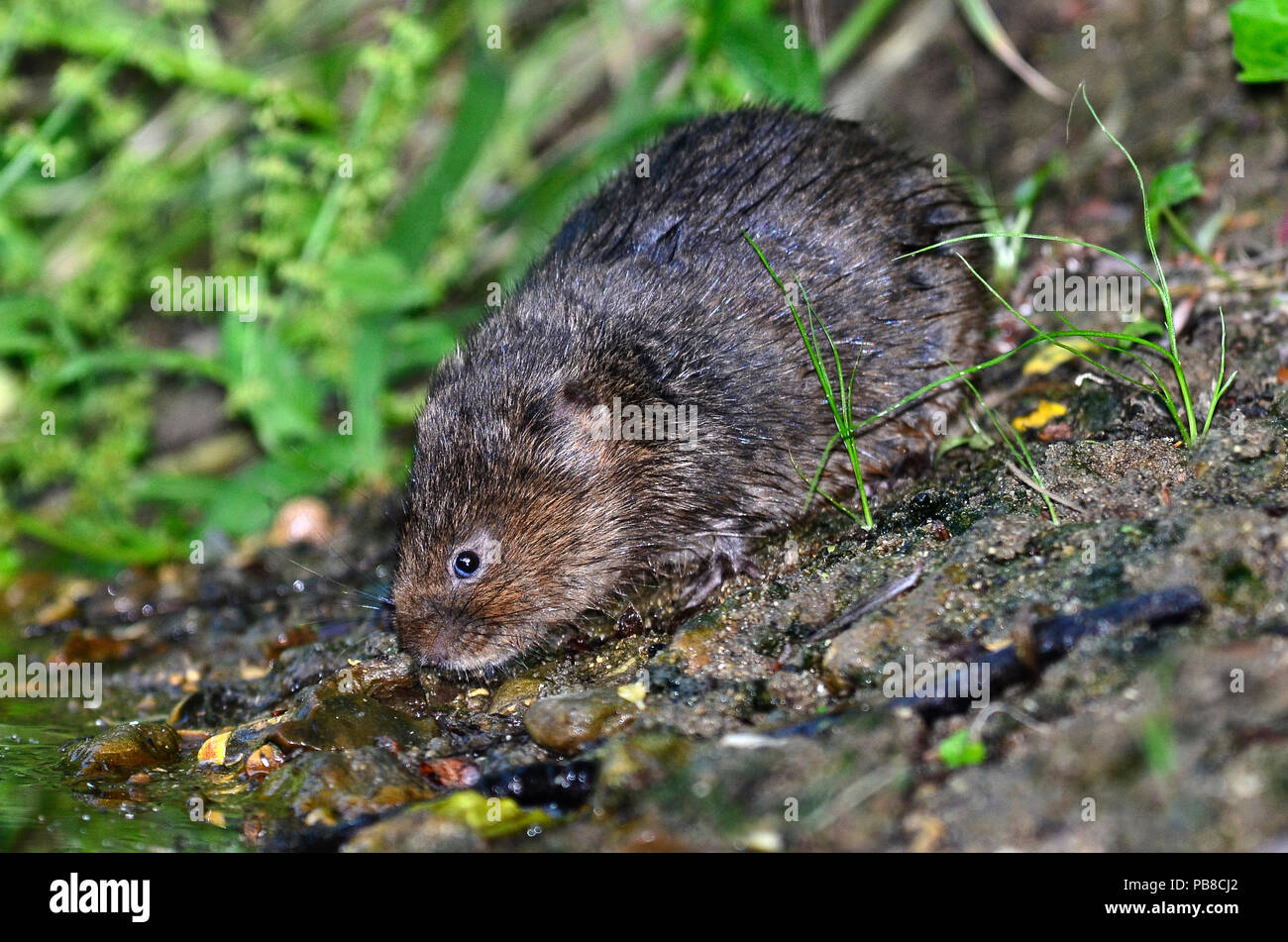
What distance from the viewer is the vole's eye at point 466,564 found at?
4309mm

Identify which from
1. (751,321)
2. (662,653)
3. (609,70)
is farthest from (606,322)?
(609,70)

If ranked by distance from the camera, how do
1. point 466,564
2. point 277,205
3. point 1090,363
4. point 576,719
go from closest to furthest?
point 576,719, point 466,564, point 1090,363, point 277,205

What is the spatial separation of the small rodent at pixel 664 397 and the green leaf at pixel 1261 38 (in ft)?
4.85

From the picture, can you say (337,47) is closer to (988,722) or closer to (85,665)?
(85,665)

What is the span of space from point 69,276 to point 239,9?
84.7 inches

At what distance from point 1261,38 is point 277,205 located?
4612 millimetres

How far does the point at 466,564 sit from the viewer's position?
4.31 metres

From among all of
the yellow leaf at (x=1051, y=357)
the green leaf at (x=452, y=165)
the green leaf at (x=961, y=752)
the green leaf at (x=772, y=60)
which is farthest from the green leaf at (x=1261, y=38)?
the green leaf at (x=452, y=165)

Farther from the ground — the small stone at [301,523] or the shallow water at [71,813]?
the small stone at [301,523]

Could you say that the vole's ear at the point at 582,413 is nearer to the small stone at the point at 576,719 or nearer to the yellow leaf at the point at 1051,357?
the small stone at the point at 576,719

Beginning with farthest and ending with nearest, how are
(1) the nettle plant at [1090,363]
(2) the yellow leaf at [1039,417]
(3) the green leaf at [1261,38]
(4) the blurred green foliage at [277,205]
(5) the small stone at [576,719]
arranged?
1. (4) the blurred green foliage at [277,205]
2. (3) the green leaf at [1261,38]
3. (2) the yellow leaf at [1039,417]
4. (1) the nettle plant at [1090,363]
5. (5) the small stone at [576,719]

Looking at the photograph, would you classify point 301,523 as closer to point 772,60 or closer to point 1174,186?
point 772,60

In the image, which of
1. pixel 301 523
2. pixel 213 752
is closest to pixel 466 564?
pixel 213 752

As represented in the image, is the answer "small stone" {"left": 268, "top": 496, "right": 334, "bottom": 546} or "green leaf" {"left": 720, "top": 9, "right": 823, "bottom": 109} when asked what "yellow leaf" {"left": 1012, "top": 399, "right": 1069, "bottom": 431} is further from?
"small stone" {"left": 268, "top": 496, "right": 334, "bottom": 546}
